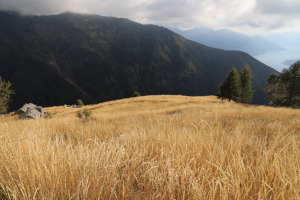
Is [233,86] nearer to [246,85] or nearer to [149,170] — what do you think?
[246,85]

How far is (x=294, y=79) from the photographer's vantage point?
105 ft

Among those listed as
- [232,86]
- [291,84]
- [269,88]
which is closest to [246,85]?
[269,88]

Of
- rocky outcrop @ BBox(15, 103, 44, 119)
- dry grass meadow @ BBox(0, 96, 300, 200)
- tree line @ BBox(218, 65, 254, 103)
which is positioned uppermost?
tree line @ BBox(218, 65, 254, 103)

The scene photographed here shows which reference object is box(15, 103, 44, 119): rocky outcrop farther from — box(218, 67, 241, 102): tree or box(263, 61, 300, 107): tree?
box(263, 61, 300, 107): tree

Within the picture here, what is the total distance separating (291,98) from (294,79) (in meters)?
4.11

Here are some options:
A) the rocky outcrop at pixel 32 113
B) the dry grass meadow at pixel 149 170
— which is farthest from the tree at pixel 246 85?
the dry grass meadow at pixel 149 170

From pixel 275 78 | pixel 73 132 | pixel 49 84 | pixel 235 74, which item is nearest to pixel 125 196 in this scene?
pixel 73 132

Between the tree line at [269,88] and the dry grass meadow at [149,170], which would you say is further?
the tree line at [269,88]

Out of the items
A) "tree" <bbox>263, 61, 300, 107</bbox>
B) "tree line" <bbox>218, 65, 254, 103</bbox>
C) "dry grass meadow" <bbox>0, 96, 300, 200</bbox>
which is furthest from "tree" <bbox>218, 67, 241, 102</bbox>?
"dry grass meadow" <bbox>0, 96, 300, 200</bbox>

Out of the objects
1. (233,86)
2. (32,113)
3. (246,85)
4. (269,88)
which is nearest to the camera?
(32,113)

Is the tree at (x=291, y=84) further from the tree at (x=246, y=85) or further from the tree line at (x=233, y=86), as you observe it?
the tree line at (x=233, y=86)

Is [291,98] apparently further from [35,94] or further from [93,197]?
[35,94]

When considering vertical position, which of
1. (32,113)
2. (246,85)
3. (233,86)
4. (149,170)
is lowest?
(32,113)

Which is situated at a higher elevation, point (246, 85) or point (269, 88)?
point (246, 85)
